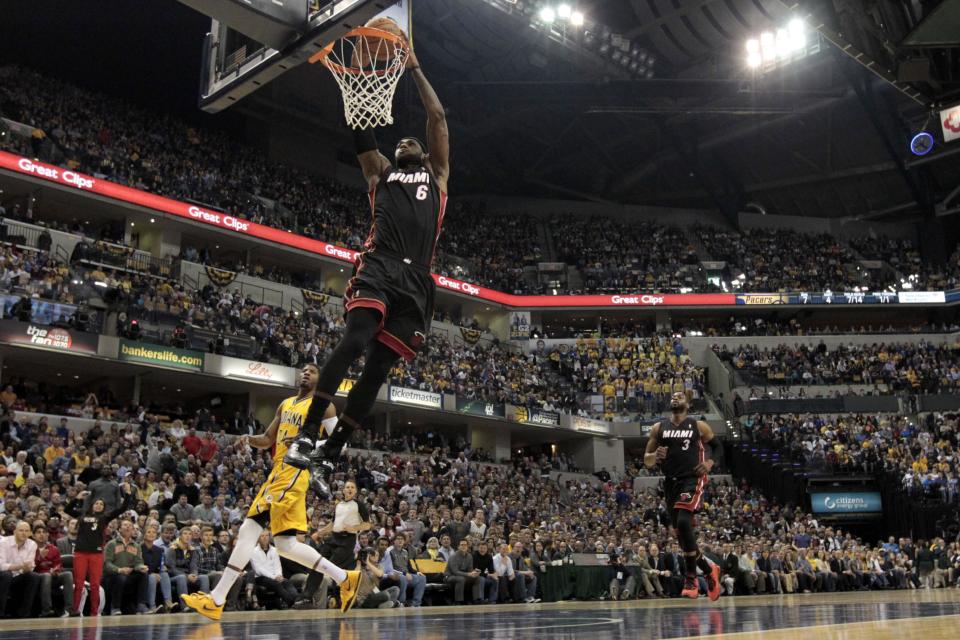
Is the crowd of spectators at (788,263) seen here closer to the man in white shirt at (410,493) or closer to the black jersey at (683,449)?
the man in white shirt at (410,493)

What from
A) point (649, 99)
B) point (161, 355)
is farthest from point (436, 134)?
point (649, 99)

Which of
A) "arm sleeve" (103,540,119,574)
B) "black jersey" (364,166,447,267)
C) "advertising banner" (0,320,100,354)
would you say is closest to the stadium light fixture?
"advertising banner" (0,320,100,354)

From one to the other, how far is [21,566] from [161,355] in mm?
15175

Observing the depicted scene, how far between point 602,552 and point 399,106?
85.2 ft

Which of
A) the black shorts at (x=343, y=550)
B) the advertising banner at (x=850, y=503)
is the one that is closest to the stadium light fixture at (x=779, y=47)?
the advertising banner at (x=850, y=503)

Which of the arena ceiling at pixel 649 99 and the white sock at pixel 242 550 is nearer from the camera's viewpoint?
the white sock at pixel 242 550

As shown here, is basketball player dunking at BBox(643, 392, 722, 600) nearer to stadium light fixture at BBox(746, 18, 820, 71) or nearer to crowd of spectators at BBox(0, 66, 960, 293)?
crowd of spectators at BBox(0, 66, 960, 293)

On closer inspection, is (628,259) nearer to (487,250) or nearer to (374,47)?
(487,250)

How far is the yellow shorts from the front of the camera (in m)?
6.81

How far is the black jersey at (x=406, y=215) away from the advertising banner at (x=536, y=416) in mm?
30533

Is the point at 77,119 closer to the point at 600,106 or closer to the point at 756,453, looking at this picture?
the point at 600,106

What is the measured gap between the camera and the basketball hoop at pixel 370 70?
7.15 metres

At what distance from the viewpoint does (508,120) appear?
44.4 meters

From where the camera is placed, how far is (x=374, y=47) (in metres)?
7.44
